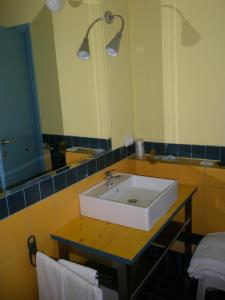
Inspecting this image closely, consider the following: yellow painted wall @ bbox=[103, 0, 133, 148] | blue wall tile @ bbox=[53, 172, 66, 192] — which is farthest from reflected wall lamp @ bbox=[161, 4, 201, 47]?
blue wall tile @ bbox=[53, 172, 66, 192]

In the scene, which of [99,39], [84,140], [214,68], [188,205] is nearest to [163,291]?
[188,205]

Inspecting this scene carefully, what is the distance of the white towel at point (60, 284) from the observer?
1288 mm

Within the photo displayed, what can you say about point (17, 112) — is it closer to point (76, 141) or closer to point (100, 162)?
point (76, 141)

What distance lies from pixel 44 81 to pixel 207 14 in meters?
1.17

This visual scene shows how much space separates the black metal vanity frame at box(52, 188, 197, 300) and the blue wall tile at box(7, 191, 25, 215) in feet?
0.97

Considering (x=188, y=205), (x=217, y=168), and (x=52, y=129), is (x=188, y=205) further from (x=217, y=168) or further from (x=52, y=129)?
(x=52, y=129)

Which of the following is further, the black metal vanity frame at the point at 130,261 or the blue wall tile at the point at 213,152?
the blue wall tile at the point at 213,152

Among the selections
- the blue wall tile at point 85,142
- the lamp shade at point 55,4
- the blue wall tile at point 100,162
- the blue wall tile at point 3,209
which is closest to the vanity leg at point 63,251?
the blue wall tile at point 3,209

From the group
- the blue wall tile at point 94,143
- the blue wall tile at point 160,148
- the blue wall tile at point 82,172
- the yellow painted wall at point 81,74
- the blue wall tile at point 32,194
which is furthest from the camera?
the blue wall tile at point 160,148

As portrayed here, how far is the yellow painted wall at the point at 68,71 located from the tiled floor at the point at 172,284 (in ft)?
3.89

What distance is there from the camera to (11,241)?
1426 millimetres

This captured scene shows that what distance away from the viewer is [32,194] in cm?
153

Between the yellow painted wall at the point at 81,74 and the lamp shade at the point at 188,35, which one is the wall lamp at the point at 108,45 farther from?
the lamp shade at the point at 188,35

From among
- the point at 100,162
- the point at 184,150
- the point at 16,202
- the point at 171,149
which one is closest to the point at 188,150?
the point at 184,150
